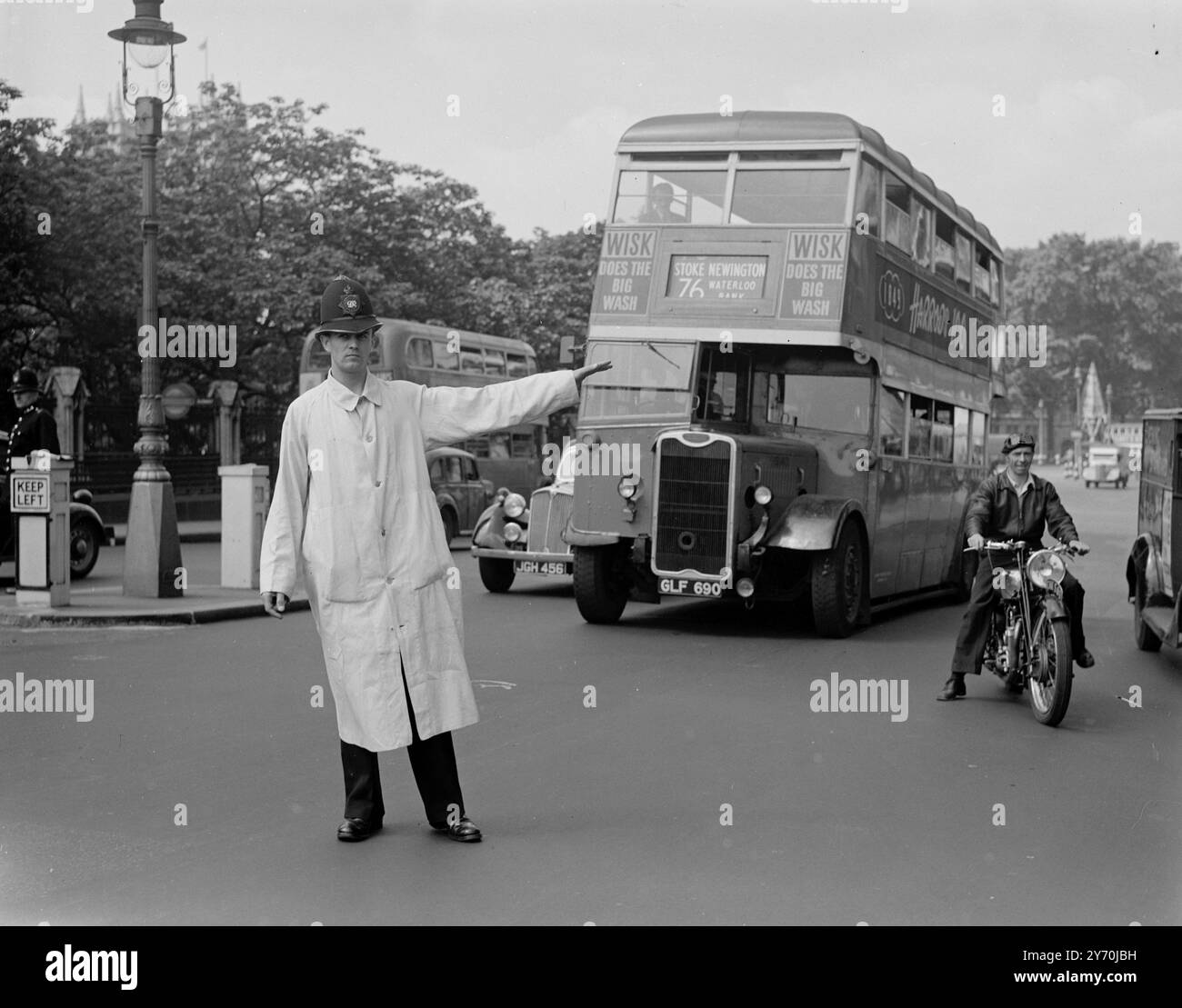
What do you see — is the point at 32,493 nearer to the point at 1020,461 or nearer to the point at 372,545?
the point at 1020,461

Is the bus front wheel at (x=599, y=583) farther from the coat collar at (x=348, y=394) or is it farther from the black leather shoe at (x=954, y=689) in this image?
the coat collar at (x=348, y=394)

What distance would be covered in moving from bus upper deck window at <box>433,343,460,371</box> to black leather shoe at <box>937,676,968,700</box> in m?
21.8

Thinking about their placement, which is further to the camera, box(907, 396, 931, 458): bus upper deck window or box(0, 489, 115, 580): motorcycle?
box(0, 489, 115, 580): motorcycle

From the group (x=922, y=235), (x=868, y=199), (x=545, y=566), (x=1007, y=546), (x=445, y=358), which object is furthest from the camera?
(x=445, y=358)

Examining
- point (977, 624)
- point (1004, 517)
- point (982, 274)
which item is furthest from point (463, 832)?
point (982, 274)

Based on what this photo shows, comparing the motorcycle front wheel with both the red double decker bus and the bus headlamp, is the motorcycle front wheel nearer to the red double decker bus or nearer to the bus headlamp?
the red double decker bus

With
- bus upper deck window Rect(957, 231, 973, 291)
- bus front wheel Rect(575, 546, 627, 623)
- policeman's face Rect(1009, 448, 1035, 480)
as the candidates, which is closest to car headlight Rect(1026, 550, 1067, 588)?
policeman's face Rect(1009, 448, 1035, 480)

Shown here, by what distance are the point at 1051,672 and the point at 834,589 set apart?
4013 millimetres

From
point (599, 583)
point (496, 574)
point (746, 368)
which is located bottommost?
point (496, 574)

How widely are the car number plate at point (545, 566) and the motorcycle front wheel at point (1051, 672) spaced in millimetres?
7601

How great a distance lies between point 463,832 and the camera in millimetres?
5844

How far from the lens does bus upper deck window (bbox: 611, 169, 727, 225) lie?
13484 mm

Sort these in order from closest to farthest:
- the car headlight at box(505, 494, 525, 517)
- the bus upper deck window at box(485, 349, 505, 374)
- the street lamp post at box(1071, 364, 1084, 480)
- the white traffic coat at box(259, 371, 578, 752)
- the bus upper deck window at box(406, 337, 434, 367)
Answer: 1. the white traffic coat at box(259, 371, 578, 752)
2. the car headlight at box(505, 494, 525, 517)
3. the bus upper deck window at box(406, 337, 434, 367)
4. the bus upper deck window at box(485, 349, 505, 374)
5. the street lamp post at box(1071, 364, 1084, 480)

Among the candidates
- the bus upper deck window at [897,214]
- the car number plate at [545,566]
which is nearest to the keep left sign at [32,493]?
the car number plate at [545,566]
